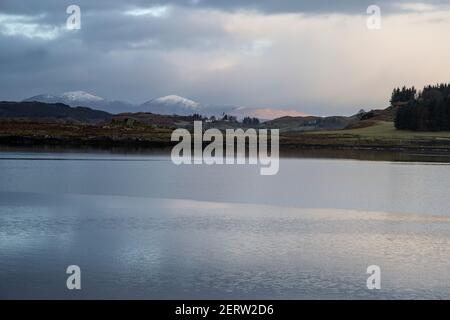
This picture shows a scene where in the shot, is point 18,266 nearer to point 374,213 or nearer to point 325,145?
point 374,213

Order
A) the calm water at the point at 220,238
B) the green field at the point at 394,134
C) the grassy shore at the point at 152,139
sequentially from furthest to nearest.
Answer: the green field at the point at 394,134, the grassy shore at the point at 152,139, the calm water at the point at 220,238

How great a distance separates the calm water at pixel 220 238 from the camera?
56.4 ft

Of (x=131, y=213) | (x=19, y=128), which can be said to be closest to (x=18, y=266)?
(x=131, y=213)

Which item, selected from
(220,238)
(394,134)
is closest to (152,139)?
(394,134)

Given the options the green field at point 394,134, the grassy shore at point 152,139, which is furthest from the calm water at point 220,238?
the green field at point 394,134

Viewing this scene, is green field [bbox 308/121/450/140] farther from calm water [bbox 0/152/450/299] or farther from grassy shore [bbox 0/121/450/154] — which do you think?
calm water [bbox 0/152/450/299]

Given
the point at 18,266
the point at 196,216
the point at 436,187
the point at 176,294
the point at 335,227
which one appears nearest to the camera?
the point at 176,294

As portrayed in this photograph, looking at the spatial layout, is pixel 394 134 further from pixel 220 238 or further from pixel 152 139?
pixel 220 238

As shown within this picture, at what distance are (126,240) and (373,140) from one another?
105940 millimetres

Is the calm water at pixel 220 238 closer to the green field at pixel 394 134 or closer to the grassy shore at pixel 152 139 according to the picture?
the grassy shore at pixel 152 139

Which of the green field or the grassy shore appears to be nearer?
the grassy shore

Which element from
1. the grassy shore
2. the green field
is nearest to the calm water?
the grassy shore

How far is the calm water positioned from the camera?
17.2 meters

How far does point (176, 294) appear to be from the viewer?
1638 cm
